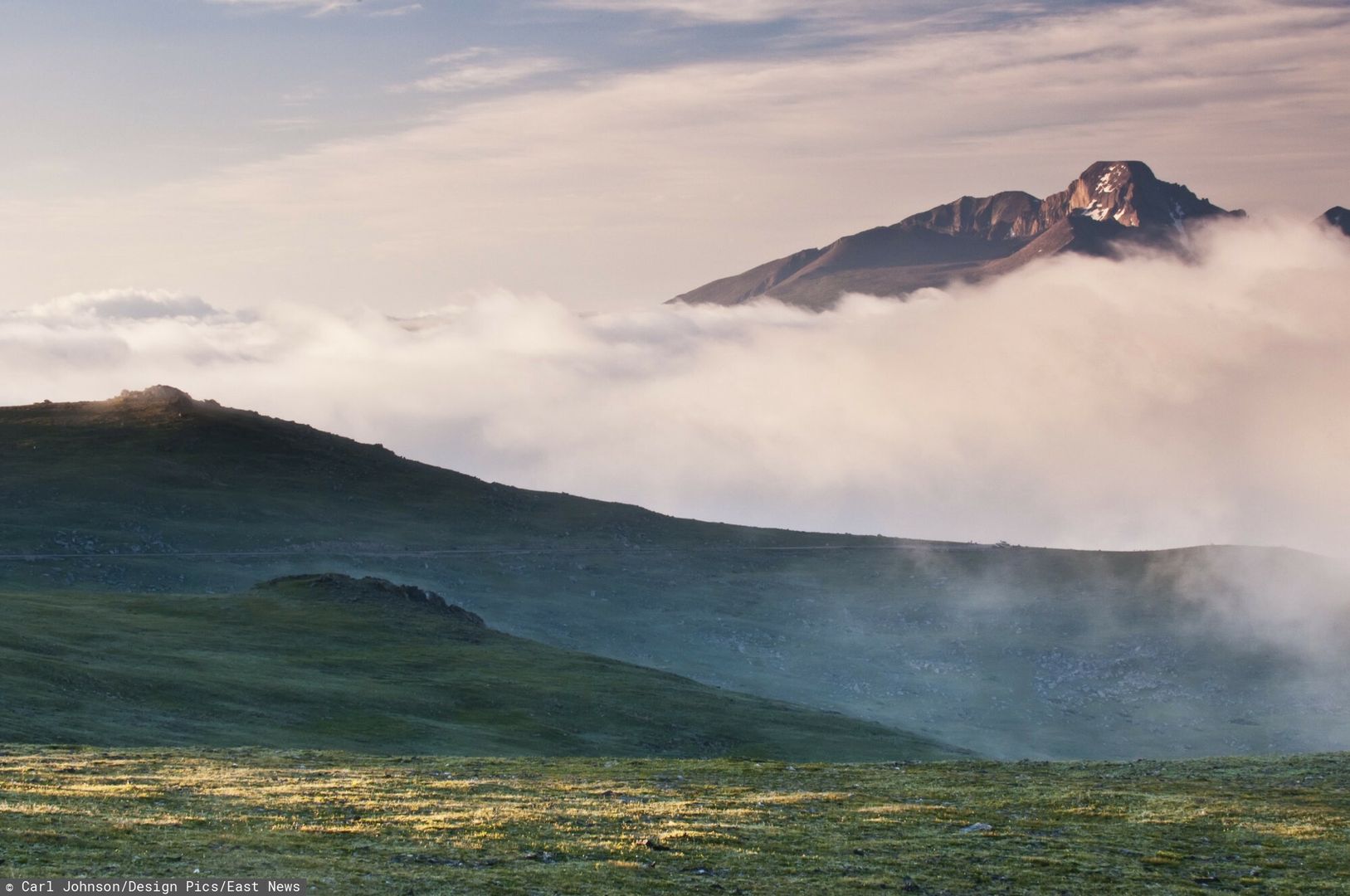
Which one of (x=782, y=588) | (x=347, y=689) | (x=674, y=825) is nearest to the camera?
(x=674, y=825)

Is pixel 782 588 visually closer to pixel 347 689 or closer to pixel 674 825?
pixel 347 689

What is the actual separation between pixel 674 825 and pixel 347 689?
47613 mm

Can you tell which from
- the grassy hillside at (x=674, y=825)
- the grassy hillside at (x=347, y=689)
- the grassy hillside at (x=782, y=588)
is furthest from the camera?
the grassy hillside at (x=782, y=588)

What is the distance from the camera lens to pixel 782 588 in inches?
5782

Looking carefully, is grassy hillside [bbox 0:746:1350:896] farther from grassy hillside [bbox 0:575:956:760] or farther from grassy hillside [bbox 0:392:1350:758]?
grassy hillside [bbox 0:392:1350:758]

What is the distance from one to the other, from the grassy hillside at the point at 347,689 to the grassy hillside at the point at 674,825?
1647cm

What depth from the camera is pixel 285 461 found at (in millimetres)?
180625

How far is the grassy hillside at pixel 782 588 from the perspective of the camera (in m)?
118

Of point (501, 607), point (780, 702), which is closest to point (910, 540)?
point (501, 607)

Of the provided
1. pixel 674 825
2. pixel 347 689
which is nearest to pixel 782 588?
pixel 347 689

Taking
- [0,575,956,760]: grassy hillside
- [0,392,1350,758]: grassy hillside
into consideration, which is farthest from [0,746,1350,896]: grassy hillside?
[0,392,1350,758]: grassy hillside

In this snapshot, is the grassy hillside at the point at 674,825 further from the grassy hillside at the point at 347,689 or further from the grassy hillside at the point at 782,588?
the grassy hillside at the point at 782,588

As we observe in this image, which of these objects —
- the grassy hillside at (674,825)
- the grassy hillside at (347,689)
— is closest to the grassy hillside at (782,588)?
the grassy hillside at (347,689)

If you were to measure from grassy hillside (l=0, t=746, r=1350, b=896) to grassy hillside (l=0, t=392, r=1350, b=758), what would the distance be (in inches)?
2401
